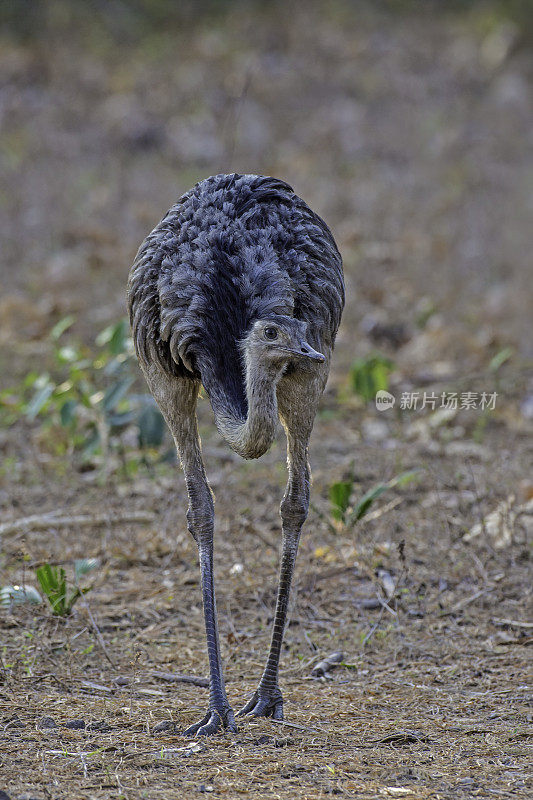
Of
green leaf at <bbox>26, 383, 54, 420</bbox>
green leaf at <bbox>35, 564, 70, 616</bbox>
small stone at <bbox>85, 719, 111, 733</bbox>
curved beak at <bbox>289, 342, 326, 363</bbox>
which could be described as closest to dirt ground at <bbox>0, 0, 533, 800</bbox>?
small stone at <bbox>85, 719, 111, 733</bbox>

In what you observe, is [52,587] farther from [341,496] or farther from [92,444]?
[92,444]

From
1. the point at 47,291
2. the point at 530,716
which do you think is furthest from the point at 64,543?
the point at 47,291

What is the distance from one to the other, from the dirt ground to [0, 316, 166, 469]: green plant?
21 cm

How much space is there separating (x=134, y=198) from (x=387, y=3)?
10601mm

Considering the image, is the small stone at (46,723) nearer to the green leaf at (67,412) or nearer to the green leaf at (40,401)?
the green leaf at (40,401)

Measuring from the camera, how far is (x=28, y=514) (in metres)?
6.88

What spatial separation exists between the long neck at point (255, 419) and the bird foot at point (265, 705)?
1.11m

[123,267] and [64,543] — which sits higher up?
[123,267]

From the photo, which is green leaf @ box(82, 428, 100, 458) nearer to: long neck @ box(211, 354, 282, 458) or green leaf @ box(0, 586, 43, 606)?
green leaf @ box(0, 586, 43, 606)

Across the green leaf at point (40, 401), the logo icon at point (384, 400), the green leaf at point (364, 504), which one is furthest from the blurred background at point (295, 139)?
the green leaf at point (364, 504)

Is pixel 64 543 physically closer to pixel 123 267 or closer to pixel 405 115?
pixel 123 267

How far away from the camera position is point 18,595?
17.4 ft

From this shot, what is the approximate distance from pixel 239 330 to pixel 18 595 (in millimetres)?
1825

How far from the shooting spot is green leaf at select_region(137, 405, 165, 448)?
7168 millimetres
